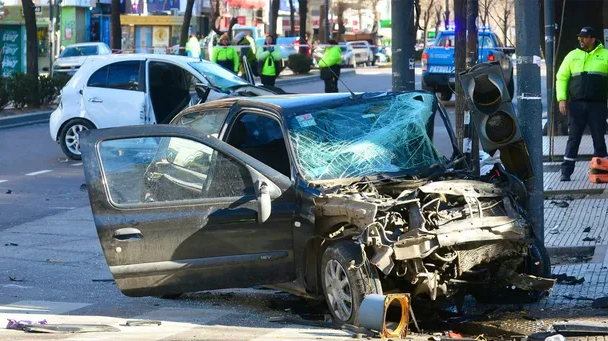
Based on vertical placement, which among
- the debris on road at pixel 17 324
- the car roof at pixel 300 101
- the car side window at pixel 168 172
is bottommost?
the debris on road at pixel 17 324

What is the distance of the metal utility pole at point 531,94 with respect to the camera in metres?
8.23

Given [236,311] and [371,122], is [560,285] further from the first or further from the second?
[236,311]

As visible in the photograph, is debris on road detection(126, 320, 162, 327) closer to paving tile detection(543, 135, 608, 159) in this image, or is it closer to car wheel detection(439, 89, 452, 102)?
paving tile detection(543, 135, 608, 159)

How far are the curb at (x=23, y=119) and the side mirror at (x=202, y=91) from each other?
27.2ft

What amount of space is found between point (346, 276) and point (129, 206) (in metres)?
1.59

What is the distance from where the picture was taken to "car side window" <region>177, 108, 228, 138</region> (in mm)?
8820

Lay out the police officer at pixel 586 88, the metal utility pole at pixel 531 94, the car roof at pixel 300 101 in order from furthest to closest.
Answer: the police officer at pixel 586 88
the metal utility pole at pixel 531 94
the car roof at pixel 300 101

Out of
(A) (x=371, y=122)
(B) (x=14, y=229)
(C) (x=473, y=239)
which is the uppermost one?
(A) (x=371, y=122)

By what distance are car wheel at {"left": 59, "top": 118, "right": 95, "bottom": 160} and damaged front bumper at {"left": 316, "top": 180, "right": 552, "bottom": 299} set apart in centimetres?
1132

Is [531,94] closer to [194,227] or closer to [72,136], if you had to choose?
[194,227]

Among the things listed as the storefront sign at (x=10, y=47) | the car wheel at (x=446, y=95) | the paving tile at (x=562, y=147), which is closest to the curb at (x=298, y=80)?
the car wheel at (x=446, y=95)

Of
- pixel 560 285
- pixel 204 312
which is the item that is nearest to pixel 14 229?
pixel 204 312

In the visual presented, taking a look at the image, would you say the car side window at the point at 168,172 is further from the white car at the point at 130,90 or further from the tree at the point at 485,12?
the tree at the point at 485,12

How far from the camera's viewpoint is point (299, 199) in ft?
24.7
